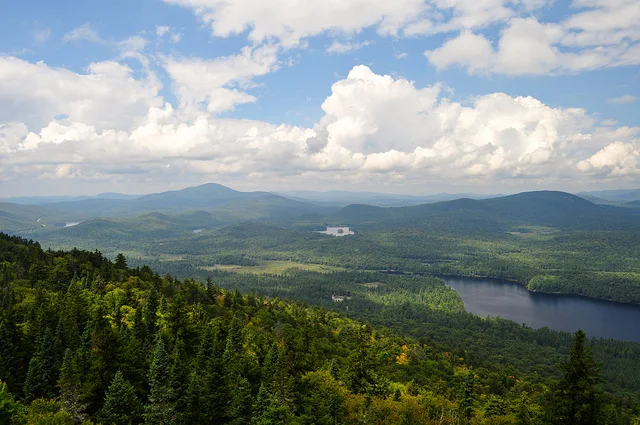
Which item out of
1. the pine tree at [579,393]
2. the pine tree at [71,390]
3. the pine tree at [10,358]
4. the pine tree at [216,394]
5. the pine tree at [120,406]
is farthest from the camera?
→ the pine tree at [10,358]

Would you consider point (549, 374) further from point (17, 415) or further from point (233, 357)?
point (17, 415)

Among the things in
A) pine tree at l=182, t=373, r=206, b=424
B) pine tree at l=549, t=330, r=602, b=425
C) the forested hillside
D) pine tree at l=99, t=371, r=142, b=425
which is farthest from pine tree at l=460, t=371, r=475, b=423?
pine tree at l=99, t=371, r=142, b=425

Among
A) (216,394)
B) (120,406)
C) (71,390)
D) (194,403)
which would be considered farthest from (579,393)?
(71,390)

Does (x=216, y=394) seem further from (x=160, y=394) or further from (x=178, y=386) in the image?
(x=160, y=394)

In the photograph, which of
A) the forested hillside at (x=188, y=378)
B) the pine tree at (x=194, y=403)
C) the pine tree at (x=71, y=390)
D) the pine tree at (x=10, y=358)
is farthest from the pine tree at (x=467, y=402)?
the pine tree at (x=10, y=358)

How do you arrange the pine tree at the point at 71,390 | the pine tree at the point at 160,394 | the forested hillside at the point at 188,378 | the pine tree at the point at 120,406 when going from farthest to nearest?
the pine tree at the point at 71,390 → the pine tree at the point at 120,406 → the pine tree at the point at 160,394 → the forested hillside at the point at 188,378

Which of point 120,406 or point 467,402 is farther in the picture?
point 467,402

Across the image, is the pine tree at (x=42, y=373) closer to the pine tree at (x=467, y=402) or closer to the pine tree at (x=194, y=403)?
the pine tree at (x=194, y=403)
